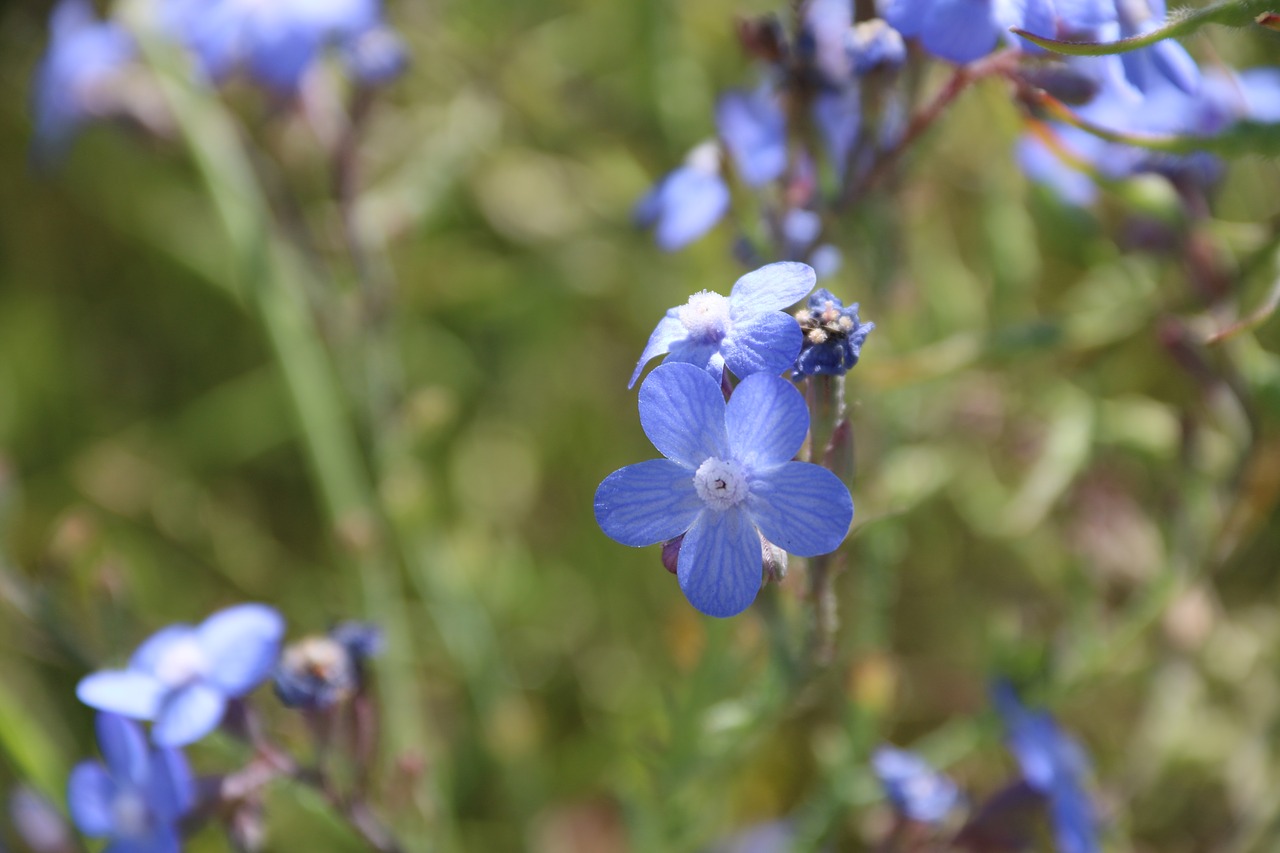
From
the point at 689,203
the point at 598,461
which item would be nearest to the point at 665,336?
the point at 689,203

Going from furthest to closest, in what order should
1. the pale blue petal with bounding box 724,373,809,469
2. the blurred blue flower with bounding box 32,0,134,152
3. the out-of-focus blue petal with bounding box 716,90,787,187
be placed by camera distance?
the blurred blue flower with bounding box 32,0,134,152 < the out-of-focus blue petal with bounding box 716,90,787,187 < the pale blue petal with bounding box 724,373,809,469

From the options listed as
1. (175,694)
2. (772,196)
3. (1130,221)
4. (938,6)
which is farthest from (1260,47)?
(175,694)

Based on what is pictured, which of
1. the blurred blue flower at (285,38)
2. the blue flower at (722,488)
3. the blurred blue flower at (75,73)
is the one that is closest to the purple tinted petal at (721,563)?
the blue flower at (722,488)

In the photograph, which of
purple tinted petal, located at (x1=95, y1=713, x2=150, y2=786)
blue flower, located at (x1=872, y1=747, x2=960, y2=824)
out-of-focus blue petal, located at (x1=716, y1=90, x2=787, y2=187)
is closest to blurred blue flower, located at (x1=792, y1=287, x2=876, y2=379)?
out-of-focus blue petal, located at (x1=716, y1=90, x2=787, y2=187)

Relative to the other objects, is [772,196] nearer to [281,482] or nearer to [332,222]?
[332,222]

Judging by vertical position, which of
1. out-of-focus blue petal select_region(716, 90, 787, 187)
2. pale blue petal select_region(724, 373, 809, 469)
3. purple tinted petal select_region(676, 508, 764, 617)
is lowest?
purple tinted petal select_region(676, 508, 764, 617)

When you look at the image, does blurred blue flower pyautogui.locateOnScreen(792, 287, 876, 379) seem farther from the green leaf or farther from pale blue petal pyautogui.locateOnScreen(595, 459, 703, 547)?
the green leaf
